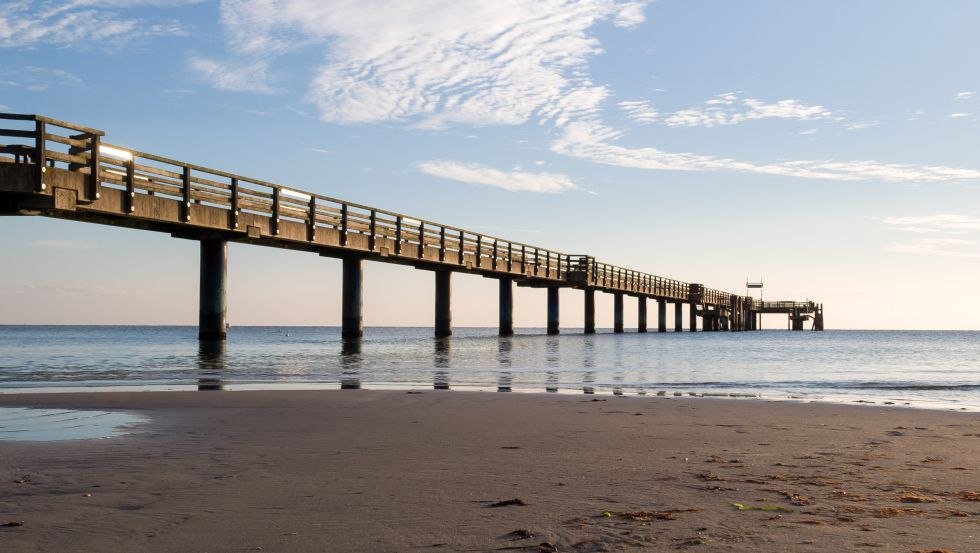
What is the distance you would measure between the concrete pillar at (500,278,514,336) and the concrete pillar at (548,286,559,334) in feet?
18.3

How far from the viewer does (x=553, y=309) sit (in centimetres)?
6053

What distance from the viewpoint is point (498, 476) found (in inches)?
225

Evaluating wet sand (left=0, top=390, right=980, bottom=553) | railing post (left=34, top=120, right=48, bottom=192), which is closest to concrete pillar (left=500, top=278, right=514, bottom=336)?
railing post (left=34, top=120, right=48, bottom=192)

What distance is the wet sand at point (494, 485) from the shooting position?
4.11m

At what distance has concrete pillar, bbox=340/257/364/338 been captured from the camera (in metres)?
36.0

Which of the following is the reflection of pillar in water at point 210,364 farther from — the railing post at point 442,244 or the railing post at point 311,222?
the railing post at point 442,244

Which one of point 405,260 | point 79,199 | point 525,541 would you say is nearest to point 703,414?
point 525,541

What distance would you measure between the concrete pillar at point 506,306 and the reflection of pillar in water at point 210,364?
26532 mm

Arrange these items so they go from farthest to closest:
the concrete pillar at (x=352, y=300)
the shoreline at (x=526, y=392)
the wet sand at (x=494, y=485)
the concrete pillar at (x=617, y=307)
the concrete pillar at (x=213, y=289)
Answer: the concrete pillar at (x=617, y=307) → the concrete pillar at (x=352, y=300) → the concrete pillar at (x=213, y=289) → the shoreline at (x=526, y=392) → the wet sand at (x=494, y=485)

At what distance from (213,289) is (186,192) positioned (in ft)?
14.0

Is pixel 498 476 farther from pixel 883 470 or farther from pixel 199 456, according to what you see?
pixel 883 470

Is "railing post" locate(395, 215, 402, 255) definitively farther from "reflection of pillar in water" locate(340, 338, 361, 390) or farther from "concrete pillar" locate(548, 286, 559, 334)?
"concrete pillar" locate(548, 286, 559, 334)

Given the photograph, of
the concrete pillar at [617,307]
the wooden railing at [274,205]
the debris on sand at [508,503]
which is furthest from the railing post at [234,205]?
the concrete pillar at [617,307]

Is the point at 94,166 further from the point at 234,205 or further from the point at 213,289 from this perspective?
the point at 213,289
